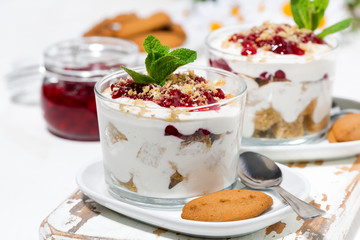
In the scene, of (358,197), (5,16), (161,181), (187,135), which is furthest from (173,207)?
(5,16)

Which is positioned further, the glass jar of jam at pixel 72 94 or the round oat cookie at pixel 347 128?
the glass jar of jam at pixel 72 94

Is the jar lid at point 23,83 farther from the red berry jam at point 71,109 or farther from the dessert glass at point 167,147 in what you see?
the dessert glass at point 167,147

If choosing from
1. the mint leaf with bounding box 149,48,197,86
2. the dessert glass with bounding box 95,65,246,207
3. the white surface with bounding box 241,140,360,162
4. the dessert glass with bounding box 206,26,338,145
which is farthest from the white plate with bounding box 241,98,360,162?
the mint leaf with bounding box 149,48,197,86

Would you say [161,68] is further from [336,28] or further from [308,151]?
[336,28]

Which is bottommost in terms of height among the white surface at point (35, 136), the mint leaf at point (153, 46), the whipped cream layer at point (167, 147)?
the white surface at point (35, 136)

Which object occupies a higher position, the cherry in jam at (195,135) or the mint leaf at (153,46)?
the mint leaf at (153,46)

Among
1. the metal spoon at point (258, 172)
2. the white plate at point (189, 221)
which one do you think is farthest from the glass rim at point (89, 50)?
the metal spoon at point (258, 172)

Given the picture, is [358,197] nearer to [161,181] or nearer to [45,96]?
[161,181]
